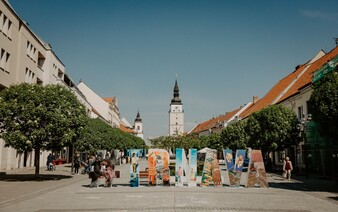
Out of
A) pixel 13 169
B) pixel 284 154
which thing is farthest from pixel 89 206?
pixel 284 154

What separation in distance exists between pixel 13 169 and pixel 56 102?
1389 centimetres

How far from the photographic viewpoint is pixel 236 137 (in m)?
47.5

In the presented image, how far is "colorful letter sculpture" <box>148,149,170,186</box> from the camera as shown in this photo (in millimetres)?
21438

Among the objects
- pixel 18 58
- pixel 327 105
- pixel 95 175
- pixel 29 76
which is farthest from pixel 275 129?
pixel 29 76

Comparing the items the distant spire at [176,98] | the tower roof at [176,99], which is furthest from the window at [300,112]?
the tower roof at [176,99]

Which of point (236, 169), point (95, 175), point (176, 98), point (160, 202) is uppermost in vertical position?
point (176, 98)

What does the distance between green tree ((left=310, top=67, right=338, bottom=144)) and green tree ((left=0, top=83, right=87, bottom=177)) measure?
52.6ft

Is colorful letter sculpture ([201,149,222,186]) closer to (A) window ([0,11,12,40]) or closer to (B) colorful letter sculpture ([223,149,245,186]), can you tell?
(B) colorful letter sculpture ([223,149,245,186])

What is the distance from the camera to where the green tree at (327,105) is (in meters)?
18.3

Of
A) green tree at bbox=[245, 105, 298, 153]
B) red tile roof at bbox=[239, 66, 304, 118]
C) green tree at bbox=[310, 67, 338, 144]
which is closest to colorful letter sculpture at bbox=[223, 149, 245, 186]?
green tree at bbox=[310, 67, 338, 144]

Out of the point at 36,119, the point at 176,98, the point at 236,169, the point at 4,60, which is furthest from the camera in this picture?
the point at 176,98

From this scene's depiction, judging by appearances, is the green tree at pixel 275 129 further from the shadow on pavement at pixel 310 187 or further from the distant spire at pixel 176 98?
the distant spire at pixel 176 98

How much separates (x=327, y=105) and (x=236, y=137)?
29.4 m

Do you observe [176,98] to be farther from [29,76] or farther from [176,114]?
[29,76]
